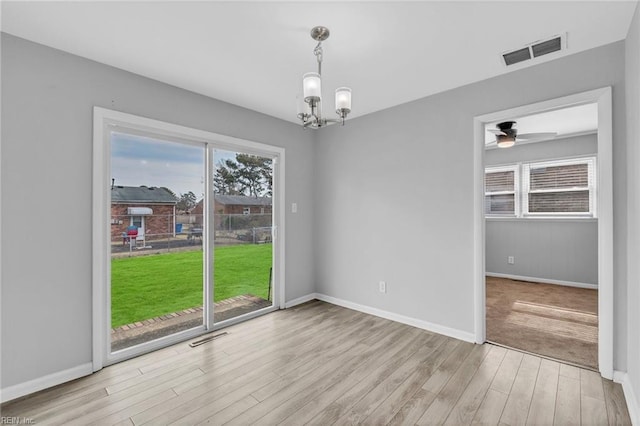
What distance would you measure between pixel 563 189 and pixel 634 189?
12.9 ft

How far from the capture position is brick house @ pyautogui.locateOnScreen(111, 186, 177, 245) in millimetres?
2670

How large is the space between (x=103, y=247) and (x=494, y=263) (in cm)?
638

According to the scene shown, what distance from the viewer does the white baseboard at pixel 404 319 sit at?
119 inches

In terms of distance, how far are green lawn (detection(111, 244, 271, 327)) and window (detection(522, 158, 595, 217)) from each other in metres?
5.13

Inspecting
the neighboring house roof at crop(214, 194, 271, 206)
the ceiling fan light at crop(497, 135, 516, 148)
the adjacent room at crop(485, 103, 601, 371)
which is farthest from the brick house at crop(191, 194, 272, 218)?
the ceiling fan light at crop(497, 135, 516, 148)

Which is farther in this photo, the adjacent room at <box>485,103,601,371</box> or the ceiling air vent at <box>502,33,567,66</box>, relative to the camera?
the adjacent room at <box>485,103,601,371</box>

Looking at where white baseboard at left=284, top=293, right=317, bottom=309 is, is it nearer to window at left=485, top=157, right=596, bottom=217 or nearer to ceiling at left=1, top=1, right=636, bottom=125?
ceiling at left=1, top=1, right=636, bottom=125

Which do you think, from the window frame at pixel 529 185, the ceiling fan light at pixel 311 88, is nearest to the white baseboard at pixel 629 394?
the ceiling fan light at pixel 311 88

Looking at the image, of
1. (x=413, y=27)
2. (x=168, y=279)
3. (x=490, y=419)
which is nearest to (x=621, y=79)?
(x=413, y=27)

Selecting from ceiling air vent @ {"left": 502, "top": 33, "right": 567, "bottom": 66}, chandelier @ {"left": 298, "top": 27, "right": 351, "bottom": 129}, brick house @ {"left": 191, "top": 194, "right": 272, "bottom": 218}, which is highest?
ceiling air vent @ {"left": 502, "top": 33, "right": 567, "bottom": 66}

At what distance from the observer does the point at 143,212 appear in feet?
9.29

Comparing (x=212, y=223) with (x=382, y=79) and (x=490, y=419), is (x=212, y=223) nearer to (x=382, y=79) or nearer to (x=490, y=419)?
(x=382, y=79)

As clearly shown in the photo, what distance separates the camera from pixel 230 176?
3.50m

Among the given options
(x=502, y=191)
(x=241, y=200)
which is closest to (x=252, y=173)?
(x=241, y=200)
